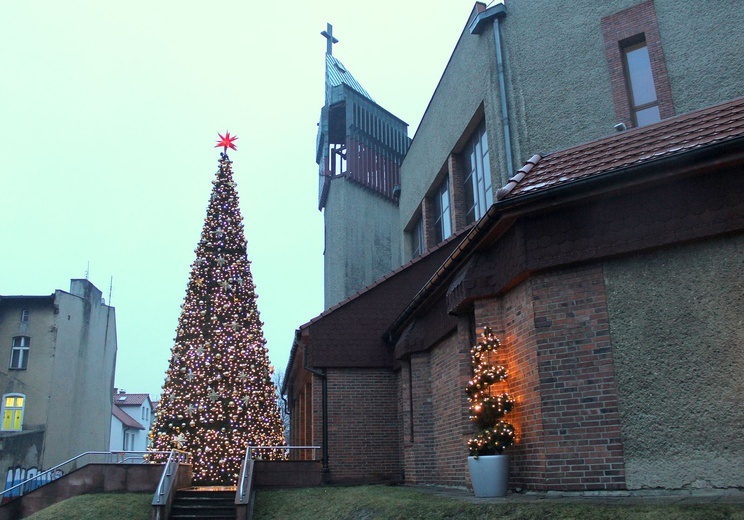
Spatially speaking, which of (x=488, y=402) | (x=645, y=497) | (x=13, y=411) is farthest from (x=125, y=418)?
(x=645, y=497)

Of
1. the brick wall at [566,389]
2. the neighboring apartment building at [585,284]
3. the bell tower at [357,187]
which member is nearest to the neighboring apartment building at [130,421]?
the bell tower at [357,187]

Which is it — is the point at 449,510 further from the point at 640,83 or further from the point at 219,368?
the point at 219,368

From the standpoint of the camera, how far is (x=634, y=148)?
8617mm

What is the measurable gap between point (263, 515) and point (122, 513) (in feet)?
8.95

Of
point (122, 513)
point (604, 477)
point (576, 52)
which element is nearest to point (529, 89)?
point (576, 52)

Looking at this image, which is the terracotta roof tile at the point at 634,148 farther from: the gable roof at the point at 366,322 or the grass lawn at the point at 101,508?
the grass lawn at the point at 101,508

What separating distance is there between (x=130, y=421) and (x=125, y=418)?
0.59m

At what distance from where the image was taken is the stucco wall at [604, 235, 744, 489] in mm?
7164

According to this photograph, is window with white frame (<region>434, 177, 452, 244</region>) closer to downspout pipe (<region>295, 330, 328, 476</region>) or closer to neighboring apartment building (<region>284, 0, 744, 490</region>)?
neighboring apartment building (<region>284, 0, 744, 490</region>)

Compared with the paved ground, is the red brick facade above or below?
above

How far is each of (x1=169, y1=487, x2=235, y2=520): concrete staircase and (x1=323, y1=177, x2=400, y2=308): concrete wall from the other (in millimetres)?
17212

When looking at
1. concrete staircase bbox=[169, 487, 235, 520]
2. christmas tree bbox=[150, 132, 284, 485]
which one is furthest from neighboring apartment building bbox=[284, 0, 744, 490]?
concrete staircase bbox=[169, 487, 235, 520]

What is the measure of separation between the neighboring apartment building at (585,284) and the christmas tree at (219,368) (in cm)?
231

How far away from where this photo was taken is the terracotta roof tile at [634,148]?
7859 mm
